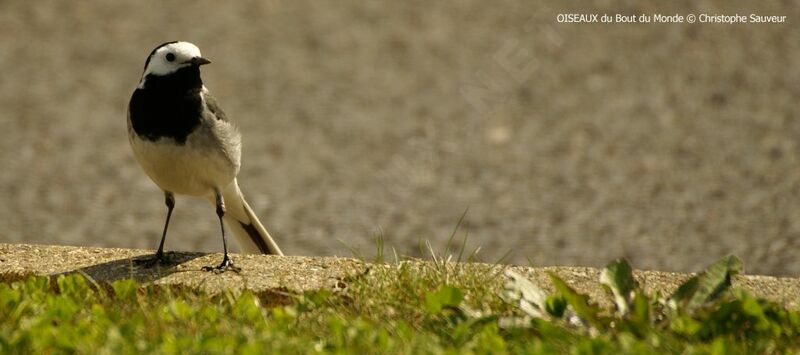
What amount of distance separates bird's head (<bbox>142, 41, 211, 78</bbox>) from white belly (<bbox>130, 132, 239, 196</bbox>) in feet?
1.17

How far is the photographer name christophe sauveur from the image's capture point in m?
10.5

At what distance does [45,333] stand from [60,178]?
5363 millimetres

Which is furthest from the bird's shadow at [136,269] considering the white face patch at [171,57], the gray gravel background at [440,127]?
the gray gravel background at [440,127]

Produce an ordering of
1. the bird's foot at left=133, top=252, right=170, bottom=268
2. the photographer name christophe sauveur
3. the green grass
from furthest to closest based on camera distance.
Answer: the photographer name christophe sauveur → the bird's foot at left=133, top=252, right=170, bottom=268 → the green grass

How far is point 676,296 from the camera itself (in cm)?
432

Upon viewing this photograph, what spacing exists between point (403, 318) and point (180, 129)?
5.60ft

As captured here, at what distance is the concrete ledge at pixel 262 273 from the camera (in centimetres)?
487

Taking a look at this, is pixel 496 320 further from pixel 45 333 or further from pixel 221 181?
pixel 221 181

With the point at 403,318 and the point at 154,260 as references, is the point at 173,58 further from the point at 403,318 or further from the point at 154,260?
the point at 403,318

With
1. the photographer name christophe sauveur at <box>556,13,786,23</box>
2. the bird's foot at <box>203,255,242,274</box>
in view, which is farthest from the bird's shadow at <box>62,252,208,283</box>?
the photographer name christophe sauveur at <box>556,13,786,23</box>

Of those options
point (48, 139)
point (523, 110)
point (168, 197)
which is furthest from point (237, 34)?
point (168, 197)

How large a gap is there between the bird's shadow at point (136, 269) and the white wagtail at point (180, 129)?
2.9 inches

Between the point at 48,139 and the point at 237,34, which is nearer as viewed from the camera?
the point at 48,139

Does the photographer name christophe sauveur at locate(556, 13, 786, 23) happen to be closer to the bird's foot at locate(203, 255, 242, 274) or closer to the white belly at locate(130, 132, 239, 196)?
the white belly at locate(130, 132, 239, 196)
